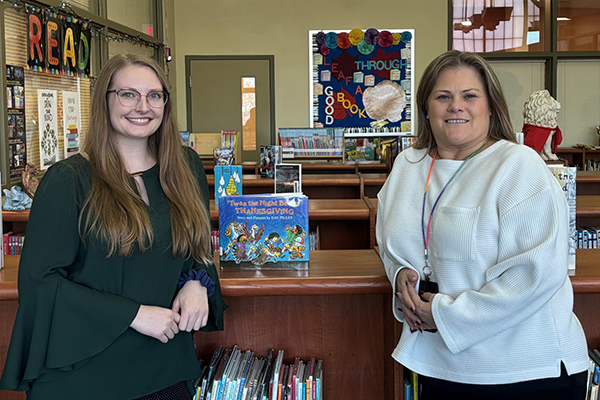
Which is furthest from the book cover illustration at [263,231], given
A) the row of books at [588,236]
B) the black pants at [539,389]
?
the row of books at [588,236]

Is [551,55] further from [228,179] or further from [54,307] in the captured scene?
[54,307]

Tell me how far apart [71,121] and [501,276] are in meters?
4.58

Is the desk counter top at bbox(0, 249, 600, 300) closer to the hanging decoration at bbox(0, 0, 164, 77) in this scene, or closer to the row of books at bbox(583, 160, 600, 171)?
the hanging decoration at bbox(0, 0, 164, 77)

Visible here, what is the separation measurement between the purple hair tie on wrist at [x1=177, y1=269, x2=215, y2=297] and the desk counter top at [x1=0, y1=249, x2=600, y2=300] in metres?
0.24

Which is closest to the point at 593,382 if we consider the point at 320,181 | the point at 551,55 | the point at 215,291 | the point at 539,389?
the point at 539,389

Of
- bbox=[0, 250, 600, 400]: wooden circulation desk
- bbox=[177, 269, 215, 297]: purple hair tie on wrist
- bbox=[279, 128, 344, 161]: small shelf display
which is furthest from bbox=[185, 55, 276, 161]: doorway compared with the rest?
bbox=[177, 269, 215, 297]: purple hair tie on wrist

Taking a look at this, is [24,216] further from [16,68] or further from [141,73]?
[141,73]

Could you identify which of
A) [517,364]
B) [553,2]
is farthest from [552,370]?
[553,2]

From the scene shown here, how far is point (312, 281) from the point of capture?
1.74m

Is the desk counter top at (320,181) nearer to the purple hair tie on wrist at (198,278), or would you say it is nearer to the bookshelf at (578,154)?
the purple hair tie on wrist at (198,278)

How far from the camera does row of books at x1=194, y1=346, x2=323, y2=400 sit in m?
1.87

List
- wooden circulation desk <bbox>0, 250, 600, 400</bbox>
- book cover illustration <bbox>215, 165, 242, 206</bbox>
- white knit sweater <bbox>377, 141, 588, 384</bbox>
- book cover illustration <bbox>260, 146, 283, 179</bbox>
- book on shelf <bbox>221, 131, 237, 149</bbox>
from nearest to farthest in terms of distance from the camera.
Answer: white knit sweater <bbox>377, 141, 588, 384</bbox>
wooden circulation desk <bbox>0, 250, 600, 400</bbox>
book cover illustration <bbox>215, 165, 242, 206</bbox>
book cover illustration <bbox>260, 146, 283, 179</bbox>
book on shelf <bbox>221, 131, 237, 149</bbox>

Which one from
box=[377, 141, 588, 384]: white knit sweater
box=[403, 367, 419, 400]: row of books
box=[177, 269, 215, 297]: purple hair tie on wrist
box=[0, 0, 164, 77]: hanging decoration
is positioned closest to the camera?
box=[377, 141, 588, 384]: white knit sweater

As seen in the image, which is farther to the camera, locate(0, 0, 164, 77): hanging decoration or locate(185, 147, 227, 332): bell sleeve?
locate(0, 0, 164, 77): hanging decoration
